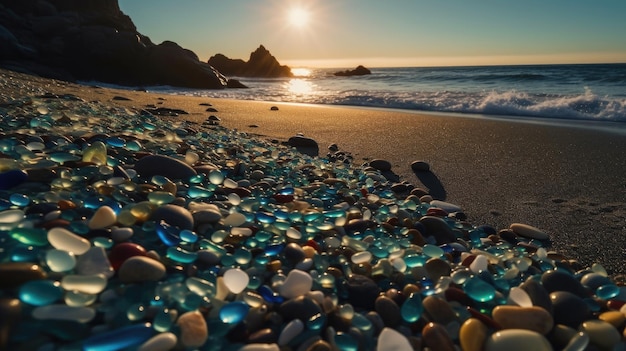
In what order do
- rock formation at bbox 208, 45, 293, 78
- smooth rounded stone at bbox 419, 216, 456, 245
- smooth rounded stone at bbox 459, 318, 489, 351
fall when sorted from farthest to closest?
1. rock formation at bbox 208, 45, 293, 78
2. smooth rounded stone at bbox 419, 216, 456, 245
3. smooth rounded stone at bbox 459, 318, 489, 351

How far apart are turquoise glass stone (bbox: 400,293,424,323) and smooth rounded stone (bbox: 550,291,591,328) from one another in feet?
1.30

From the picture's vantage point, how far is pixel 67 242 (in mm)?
1041

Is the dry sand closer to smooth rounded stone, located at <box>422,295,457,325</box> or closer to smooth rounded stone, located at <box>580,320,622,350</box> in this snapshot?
smooth rounded stone, located at <box>580,320,622,350</box>

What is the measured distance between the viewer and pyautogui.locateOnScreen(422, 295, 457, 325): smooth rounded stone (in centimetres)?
108

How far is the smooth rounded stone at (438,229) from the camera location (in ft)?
5.72

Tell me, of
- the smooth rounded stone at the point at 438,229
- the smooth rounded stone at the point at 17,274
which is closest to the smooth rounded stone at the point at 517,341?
the smooth rounded stone at the point at 438,229

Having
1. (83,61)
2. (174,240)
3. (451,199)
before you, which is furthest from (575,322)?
(83,61)

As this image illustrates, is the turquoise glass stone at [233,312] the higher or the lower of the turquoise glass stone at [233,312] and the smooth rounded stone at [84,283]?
the lower

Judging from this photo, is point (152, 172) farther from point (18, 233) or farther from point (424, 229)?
point (424, 229)

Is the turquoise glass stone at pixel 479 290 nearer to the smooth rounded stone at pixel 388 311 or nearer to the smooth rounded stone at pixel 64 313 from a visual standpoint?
the smooth rounded stone at pixel 388 311

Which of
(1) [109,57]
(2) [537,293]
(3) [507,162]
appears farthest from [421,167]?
(1) [109,57]

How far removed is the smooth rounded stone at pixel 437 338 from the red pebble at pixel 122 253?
76cm

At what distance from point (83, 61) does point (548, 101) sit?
16850mm

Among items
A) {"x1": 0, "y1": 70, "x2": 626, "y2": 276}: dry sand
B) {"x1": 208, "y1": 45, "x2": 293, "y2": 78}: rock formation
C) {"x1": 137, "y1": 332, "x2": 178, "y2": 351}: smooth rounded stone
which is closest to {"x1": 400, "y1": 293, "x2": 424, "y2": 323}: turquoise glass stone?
{"x1": 137, "y1": 332, "x2": 178, "y2": 351}: smooth rounded stone
